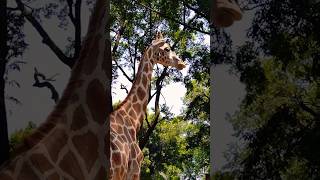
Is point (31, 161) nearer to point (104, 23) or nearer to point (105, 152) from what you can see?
point (105, 152)

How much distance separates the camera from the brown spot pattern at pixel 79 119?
9.56 feet

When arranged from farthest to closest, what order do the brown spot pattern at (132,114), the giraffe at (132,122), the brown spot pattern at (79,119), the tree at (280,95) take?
the brown spot pattern at (132,114)
the giraffe at (132,122)
the tree at (280,95)
the brown spot pattern at (79,119)

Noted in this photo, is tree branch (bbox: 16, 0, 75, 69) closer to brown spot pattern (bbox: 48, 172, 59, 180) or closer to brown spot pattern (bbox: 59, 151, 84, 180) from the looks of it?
brown spot pattern (bbox: 59, 151, 84, 180)

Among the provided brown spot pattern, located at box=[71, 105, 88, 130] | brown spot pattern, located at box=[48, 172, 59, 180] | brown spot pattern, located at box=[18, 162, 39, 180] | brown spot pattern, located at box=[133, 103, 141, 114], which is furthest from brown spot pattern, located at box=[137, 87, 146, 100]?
brown spot pattern, located at box=[18, 162, 39, 180]

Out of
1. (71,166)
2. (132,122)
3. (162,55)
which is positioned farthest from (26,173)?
(162,55)

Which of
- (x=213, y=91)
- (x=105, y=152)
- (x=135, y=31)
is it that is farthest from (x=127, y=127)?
(x=135, y=31)

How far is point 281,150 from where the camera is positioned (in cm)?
349

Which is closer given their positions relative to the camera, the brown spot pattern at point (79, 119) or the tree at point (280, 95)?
the brown spot pattern at point (79, 119)

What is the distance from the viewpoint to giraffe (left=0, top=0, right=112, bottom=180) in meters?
2.69

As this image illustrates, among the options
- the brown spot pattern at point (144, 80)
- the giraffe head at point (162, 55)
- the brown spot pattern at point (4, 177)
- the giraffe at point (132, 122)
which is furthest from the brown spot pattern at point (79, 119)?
the giraffe head at point (162, 55)

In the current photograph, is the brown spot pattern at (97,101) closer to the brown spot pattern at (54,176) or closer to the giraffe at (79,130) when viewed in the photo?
the giraffe at (79,130)

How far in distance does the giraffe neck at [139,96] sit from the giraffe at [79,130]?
8.86ft

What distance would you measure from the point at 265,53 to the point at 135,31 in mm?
6642

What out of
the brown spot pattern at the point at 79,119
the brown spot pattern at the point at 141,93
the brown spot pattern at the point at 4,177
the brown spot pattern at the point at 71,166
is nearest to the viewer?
the brown spot pattern at the point at 4,177
